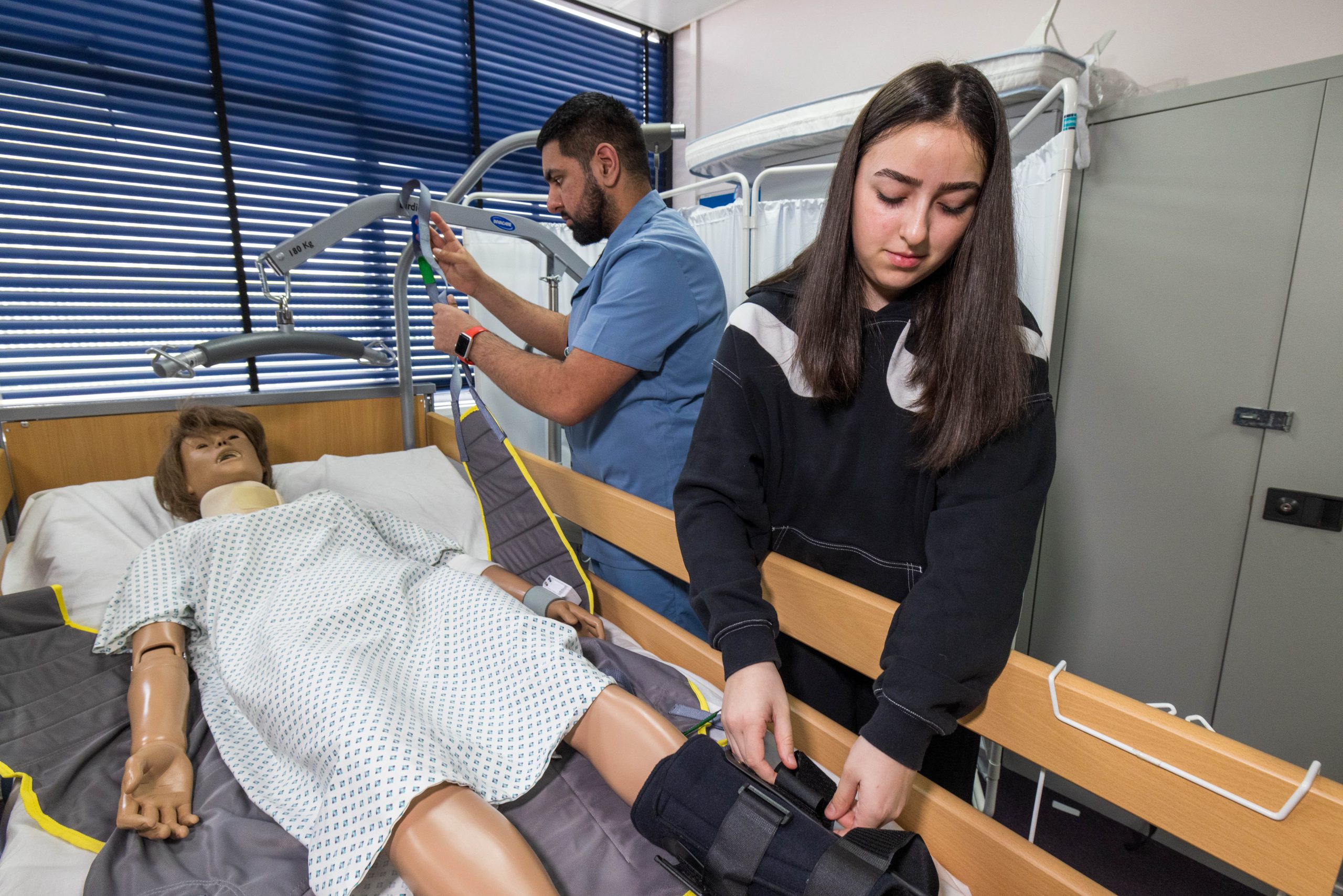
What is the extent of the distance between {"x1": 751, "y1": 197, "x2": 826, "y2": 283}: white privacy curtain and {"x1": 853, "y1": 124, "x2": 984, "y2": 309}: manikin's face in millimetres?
1142

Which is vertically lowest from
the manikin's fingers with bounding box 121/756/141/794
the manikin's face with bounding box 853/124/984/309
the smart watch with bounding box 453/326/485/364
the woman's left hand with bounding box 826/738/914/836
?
the manikin's fingers with bounding box 121/756/141/794

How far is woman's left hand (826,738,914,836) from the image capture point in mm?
648

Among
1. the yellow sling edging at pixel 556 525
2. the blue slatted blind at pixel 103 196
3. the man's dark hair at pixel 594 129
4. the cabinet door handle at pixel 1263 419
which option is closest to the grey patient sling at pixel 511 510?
the yellow sling edging at pixel 556 525

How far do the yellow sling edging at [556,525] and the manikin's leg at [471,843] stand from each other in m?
0.50

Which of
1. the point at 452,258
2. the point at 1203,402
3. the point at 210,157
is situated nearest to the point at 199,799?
the point at 452,258

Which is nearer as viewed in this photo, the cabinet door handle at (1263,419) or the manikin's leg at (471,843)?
the manikin's leg at (471,843)

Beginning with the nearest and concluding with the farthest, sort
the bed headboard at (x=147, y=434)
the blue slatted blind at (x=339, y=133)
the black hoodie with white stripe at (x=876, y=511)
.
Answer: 1. the black hoodie with white stripe at (x=876, y=511)
2. the bed headboard at (x=147, y=434)
3. the blue slatted blind at (x=339, y=133)

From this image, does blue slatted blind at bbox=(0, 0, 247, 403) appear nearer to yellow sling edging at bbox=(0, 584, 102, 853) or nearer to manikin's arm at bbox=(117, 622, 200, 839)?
manikin's arm at bbox=(117, 622, 200, 839)

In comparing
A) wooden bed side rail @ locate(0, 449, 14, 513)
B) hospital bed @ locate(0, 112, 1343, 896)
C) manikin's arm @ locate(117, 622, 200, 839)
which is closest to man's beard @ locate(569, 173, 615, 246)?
hospital bed @ locate(0, 112, 1343, 896)

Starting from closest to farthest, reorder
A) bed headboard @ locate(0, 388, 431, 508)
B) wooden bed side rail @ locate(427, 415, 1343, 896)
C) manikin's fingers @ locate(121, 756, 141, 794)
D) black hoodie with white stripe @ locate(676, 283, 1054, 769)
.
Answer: wooden bed side rail @ locate(427, 415, 1343, 896), black hoodie with white stripe @ locate(676, 283, 1054, 769), manikin's fingers @ locate(121, 756, 141, 794), bed headboard @ locate(0, 388, 431, 508)

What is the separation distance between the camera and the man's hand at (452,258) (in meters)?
1.48

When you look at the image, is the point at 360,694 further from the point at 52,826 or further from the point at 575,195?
the point at 575,195

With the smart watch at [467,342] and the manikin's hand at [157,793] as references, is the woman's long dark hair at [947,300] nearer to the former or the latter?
the smart watch at [467,342]

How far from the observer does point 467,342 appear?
140 cm
